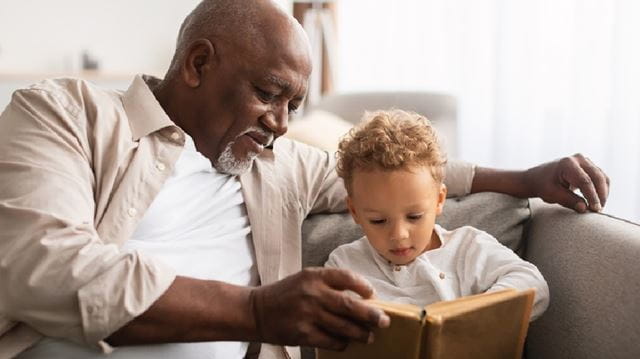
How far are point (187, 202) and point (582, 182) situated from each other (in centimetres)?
82

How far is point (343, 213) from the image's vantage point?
1.59m

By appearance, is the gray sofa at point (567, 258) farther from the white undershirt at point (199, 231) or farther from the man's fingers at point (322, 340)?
the man's fingers at point (322, 340)

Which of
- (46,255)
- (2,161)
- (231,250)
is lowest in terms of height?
(231,250)

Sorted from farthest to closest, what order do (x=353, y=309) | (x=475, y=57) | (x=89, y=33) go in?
(x=89, y=33), (x=475, y=57), (x=353, y=309)

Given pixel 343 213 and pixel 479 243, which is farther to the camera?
pixel 343 213

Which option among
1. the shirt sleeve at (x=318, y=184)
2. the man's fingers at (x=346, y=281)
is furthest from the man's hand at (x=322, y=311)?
the shirt sleeve at (x=318, y=184)

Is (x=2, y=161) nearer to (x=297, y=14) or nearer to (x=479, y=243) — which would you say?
(x=479, y=243)

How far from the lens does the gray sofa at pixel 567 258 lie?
1.25m

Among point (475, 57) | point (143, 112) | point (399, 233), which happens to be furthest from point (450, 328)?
point (475, 57)

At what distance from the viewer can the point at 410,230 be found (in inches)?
49.6

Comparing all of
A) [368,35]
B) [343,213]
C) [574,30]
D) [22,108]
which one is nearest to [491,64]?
[574,30]

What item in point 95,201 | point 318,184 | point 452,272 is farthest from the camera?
point 318,184

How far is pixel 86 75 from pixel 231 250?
2.94 m

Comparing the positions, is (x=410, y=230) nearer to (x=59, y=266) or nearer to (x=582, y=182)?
(x=582, y=182)
